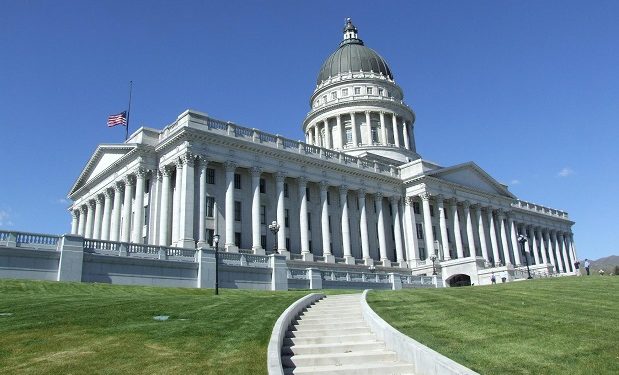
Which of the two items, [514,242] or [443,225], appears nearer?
[443,225]

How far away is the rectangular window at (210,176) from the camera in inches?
2137

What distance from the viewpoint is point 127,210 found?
5578 centimetres

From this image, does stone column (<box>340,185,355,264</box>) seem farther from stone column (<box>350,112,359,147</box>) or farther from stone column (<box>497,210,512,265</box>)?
stone column (<box>497,210,512,265</box>)

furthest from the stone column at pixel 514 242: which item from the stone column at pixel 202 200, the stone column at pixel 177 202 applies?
the stone column at pixel 177 202

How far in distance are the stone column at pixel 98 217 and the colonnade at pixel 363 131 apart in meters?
41.9

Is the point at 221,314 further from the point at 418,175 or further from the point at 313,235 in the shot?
the point at 418,175

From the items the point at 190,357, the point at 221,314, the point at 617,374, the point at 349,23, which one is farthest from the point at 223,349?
the point at 349,23

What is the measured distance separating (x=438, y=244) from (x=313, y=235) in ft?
70.2

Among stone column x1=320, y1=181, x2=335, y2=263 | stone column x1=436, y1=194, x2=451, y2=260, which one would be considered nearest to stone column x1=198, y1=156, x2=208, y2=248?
stone column x1=320, y1=181, x2=335, y2=263

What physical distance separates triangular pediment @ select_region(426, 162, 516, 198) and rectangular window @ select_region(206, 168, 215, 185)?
32.7 m

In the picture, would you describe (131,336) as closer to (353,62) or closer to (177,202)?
(177,202)

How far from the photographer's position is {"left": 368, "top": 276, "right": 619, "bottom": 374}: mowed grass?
1041cm

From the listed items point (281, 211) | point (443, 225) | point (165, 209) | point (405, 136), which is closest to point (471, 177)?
point (443, 225)

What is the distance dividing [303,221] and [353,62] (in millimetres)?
51443
